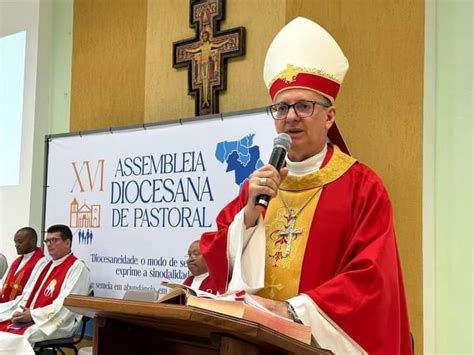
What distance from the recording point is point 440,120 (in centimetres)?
A: 358

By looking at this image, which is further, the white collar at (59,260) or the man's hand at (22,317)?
the white collar at (59,260)

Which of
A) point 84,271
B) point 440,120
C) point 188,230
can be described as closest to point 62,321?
point 84,271

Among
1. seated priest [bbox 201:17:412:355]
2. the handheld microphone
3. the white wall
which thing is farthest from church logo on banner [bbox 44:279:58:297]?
the handheld microphone

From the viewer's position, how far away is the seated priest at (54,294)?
489 cm

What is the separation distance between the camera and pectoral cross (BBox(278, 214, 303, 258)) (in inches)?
80.3

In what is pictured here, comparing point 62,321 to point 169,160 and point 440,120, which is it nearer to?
point 169,160

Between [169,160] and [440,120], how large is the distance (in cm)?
195

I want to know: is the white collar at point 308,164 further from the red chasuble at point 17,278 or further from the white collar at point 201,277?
Result: the red chasuble at point 17,278

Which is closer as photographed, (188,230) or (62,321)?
(188,230)

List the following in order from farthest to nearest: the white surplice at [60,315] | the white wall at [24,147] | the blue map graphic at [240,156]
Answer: the white wall at [24,147]
the white surplice at [60,315]
the blue map graphic at [240,156]

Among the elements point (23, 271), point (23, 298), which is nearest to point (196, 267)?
point (23, 298)

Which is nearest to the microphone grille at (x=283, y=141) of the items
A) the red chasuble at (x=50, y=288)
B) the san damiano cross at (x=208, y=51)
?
the san damiano cross at (x=208, y=51)

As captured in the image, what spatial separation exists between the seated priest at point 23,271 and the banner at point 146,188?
302mm

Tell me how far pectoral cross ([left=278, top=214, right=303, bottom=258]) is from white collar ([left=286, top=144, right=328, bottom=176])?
15 centimetres
